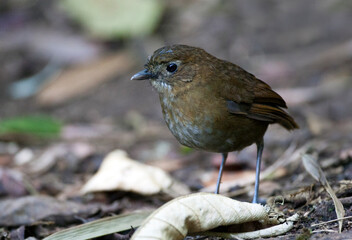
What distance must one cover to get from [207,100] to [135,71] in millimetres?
4424

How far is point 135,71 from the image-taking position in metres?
8.19

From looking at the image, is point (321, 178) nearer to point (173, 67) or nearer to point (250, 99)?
point (250, 99)

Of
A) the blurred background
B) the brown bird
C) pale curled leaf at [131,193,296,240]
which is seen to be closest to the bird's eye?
the brown bird

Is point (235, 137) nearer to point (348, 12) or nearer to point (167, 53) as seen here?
point (167, 53)

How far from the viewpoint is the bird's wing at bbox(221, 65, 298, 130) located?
400cm

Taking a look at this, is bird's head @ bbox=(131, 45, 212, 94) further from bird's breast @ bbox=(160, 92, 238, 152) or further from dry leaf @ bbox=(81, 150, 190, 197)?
dry leaf @ bbox=(81, 150, 190, 197)

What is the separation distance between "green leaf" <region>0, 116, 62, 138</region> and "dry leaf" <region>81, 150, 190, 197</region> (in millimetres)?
1967

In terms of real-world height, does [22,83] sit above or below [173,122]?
above

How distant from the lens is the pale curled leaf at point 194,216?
271cm

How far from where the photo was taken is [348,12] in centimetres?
870

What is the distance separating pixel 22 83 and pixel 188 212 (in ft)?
20.9

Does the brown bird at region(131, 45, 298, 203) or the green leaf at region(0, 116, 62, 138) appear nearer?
the brown bird at region(131, 45, 298, 203)

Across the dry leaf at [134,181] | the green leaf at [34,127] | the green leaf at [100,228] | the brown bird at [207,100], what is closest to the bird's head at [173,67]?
the brown bird at [207,100]

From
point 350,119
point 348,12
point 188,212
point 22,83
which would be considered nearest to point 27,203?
point 188,212
